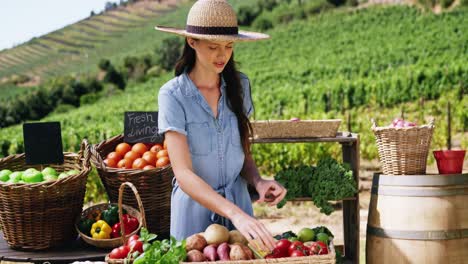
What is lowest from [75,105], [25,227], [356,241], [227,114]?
[75,105]

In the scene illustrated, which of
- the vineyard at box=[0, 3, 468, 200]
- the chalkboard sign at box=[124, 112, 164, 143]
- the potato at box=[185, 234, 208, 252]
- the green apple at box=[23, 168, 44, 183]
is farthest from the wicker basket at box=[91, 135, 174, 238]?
the potato at box=[185, 234, 208, 252]

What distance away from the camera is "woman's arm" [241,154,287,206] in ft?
9.43

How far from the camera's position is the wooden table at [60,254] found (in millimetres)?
3666

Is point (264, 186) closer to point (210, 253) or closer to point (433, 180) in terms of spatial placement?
point (210, 253)

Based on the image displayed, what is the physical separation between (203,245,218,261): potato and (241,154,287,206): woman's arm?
35 cm

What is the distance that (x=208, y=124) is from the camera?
287 cm

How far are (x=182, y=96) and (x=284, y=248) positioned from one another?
697 mm

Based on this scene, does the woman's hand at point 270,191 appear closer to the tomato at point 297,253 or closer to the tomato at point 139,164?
the tomato at point 297,253

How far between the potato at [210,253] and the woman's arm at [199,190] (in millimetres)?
128

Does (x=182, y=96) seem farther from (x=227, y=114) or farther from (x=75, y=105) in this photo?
(x=75, y=105)

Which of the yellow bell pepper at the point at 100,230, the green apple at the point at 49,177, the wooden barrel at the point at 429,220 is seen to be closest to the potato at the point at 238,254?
the yellow bell pepper at the point at 100,230

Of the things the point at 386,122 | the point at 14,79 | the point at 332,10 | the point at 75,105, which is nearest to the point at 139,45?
the point at 14,79

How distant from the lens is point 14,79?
65250 millimetres

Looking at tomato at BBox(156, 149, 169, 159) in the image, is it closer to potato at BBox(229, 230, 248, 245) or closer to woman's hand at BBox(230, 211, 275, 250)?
potato at BBox(229, 230, 248, 245)
